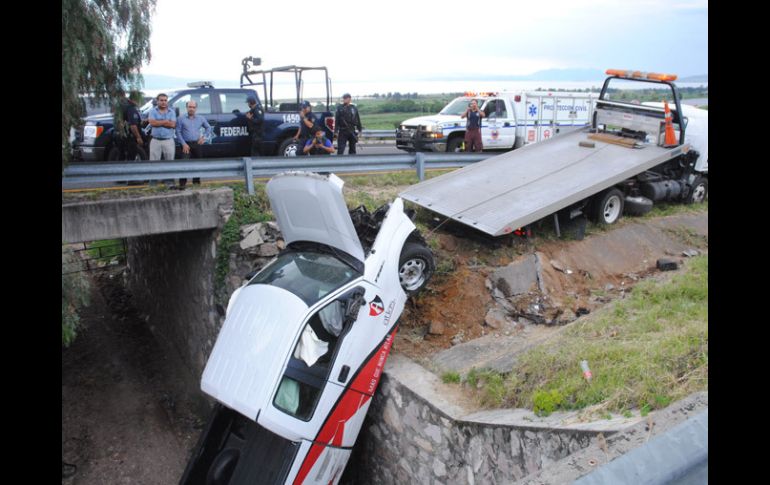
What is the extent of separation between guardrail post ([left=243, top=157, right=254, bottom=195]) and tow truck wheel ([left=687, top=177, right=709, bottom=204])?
354 inches

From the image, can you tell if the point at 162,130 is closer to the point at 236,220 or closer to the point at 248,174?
the point at 248,174

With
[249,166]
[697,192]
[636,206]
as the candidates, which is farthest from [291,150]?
[697,192]

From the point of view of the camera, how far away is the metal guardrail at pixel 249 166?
30.2 feet

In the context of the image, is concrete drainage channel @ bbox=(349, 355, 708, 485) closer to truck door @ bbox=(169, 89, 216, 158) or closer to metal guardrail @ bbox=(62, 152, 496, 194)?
metal guardrail @ bbox=(62, 152, 496, 194)

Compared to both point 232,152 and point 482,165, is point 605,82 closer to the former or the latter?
point 482,165

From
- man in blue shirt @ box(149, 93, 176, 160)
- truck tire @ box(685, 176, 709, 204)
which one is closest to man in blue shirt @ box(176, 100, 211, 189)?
man in blue shirt @ box(149, 93, 176, 160)

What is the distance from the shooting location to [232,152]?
41.7 ft

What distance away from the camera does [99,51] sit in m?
7.92

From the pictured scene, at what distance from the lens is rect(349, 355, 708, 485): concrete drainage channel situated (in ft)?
15.9

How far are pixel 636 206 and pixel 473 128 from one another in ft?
15.0

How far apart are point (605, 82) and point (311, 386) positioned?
382 inches

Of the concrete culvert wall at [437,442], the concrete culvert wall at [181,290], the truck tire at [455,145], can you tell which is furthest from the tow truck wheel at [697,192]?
the concrete culvert wall at [181,290]
